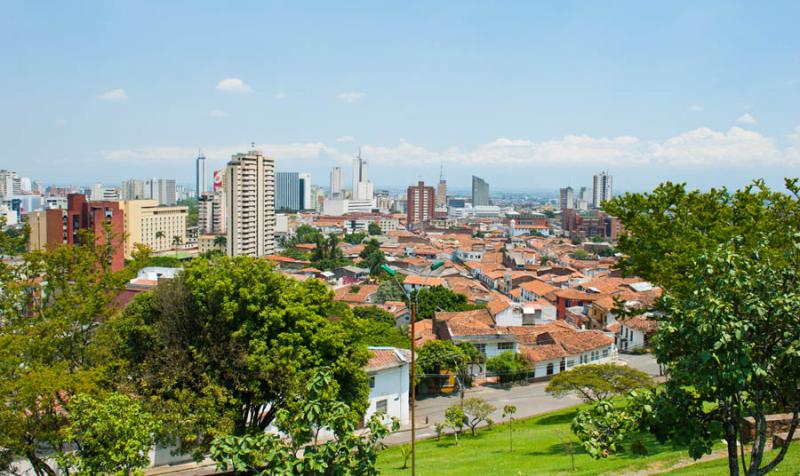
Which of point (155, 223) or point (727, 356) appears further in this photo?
point (155, 223)

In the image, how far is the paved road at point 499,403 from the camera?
21891mm

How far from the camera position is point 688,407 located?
6797mm

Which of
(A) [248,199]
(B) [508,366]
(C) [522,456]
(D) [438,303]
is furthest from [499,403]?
(A) [248,199]

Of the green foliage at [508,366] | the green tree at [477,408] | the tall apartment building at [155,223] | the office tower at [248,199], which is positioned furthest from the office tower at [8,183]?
the green tree at [477,408]

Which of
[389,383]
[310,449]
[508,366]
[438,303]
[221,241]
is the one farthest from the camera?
[221,241]

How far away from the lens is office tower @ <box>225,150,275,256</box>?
8194 centimetres

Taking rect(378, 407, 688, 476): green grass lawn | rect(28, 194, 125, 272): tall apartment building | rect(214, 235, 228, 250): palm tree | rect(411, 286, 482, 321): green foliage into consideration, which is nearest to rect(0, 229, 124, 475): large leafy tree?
rect(378, 407, 688, 476): green grass lawn

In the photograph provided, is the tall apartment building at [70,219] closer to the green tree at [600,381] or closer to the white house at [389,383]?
the white house at [389,383]

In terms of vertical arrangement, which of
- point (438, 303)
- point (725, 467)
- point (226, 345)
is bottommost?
point (438, 303)

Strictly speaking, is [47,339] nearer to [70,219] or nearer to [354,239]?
[70,219]

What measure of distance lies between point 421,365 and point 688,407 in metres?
19.8

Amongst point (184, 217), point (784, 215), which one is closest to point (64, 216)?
point (184, 217)

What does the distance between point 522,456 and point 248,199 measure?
Answer: 73.3 m

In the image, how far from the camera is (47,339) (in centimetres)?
1227
